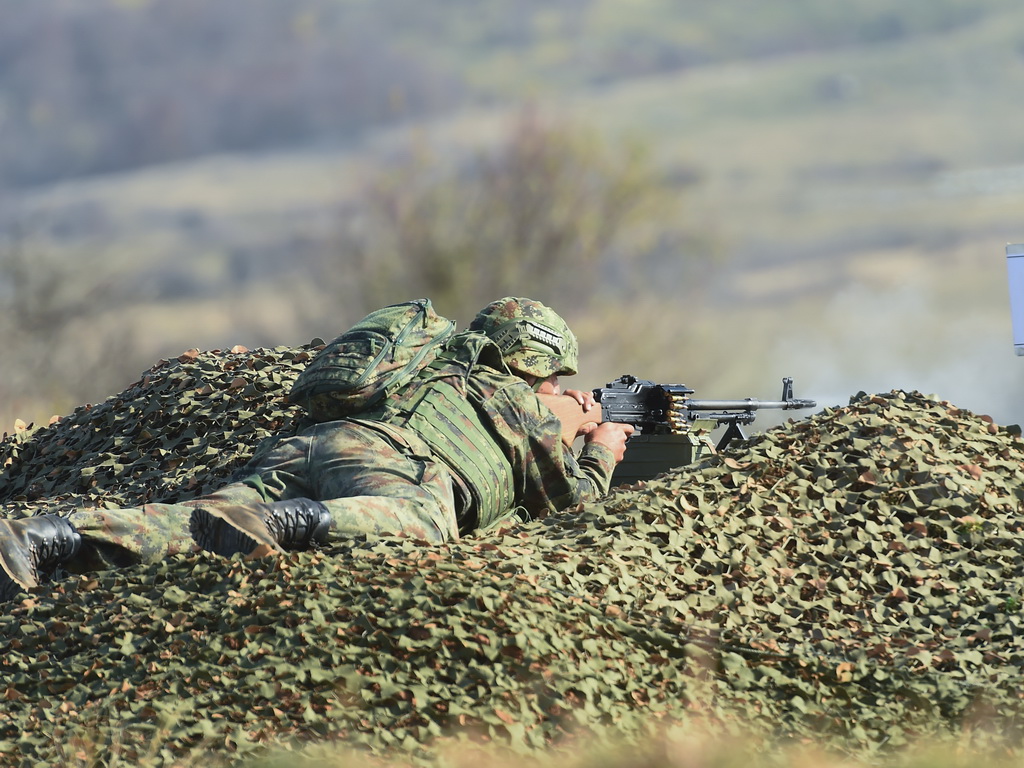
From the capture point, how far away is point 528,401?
753 centimetres

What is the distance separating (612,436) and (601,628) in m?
2.90

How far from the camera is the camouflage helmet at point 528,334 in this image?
7.99 meters

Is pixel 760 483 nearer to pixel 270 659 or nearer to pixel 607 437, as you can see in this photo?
pixel 607 437

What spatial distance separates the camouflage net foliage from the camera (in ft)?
16.0

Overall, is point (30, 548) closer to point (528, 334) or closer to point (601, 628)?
point (601, 628)

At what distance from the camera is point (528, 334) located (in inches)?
316

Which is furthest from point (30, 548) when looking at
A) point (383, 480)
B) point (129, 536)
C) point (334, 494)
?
point (383, 480)

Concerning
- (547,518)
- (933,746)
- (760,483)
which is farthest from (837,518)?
(933,746)

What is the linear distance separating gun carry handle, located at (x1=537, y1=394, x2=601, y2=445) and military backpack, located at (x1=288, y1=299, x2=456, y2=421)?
3.28ft

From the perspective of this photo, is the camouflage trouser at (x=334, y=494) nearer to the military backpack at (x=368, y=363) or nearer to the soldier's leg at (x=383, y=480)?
the soldier's leg at (x=383, y=480)

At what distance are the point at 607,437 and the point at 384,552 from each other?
8.62 feet

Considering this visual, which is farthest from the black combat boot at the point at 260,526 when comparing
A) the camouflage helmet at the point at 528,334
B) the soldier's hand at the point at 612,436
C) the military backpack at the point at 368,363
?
the soldier's hand at the point at 612,436

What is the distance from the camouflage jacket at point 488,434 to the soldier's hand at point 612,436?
0.55 m

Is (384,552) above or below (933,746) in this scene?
above
